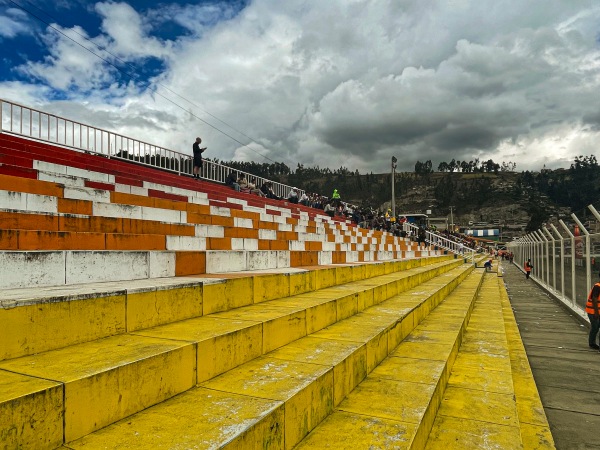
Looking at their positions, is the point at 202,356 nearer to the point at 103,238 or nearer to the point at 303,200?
the point at 103,238

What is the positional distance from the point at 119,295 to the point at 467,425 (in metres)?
2.37

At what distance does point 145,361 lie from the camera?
1625 mm

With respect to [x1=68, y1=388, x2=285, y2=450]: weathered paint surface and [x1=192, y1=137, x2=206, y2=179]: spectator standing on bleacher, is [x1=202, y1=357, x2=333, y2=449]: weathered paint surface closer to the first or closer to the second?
[x1=68, y1=388, x2=285, y2=450]: weathered paint surface

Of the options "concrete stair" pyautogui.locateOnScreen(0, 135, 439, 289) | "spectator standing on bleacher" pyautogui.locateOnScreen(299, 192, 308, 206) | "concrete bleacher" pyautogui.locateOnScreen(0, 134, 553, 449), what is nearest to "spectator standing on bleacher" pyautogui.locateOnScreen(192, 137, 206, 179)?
"concrete stair" pyautogui.locateOnScreen(0, 135, 439, 289)

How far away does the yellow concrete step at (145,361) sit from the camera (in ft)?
4.57

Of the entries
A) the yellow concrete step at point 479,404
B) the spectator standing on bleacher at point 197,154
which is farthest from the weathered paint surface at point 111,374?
the spectator standing on bleacher at point 197,154

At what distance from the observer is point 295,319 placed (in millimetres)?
2838

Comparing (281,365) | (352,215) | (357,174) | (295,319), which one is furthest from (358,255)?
(357,174)

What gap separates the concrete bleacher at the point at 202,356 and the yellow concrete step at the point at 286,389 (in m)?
0.01

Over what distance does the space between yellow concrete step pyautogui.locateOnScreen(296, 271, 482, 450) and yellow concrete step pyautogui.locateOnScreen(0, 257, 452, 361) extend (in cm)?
119

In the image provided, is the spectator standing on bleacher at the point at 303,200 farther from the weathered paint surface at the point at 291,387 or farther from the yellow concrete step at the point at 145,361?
the weathered paint surface at the point at 291,387

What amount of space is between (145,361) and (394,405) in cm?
149

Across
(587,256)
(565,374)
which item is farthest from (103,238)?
(587,256)

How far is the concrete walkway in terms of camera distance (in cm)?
325
